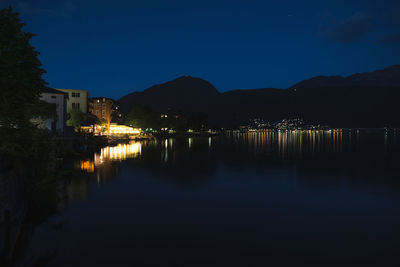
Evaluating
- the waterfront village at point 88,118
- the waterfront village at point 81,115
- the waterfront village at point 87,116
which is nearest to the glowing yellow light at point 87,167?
the waterfront village at point 81,115

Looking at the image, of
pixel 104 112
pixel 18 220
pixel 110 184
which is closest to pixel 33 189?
pixel 18 220

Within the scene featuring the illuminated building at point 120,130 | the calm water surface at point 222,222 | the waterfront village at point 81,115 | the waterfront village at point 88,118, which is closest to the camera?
the calm water surface at point 222,222

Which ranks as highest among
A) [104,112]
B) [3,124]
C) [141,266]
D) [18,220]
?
[104,112]

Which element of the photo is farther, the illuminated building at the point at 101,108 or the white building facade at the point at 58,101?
the illuminated building at the point at 101,108

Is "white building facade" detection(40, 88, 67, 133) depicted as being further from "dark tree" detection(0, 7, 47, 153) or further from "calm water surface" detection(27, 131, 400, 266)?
"dark tree" detection(0, 7, 47, 153)

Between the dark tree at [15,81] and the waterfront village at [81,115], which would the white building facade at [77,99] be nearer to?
the waterfront village at [81,115]

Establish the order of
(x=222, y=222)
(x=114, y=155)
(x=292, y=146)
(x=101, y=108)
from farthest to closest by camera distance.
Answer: (x=101, y=108), (x=292, y=146), (x=114, y=155), (x=222, y=222)

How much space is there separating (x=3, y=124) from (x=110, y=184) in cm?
1486

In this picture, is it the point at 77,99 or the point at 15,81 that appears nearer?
the point at 15,81

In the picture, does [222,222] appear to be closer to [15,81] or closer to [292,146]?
[15,81]

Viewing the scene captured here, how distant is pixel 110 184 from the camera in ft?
89.0

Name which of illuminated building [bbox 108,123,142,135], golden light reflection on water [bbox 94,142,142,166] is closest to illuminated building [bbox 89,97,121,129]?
illuminated building [bbox 108,123,142,135]

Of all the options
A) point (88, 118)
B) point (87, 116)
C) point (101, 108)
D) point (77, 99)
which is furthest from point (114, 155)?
point (101, 108)

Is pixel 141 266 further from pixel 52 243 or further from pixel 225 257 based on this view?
pixel 52 243
